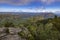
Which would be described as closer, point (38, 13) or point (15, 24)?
point (15, 24)

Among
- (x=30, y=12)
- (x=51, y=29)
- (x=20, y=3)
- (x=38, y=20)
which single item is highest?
(x=20, y=3)

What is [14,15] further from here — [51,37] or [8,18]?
[51,37]

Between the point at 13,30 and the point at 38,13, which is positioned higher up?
the point at 38,13

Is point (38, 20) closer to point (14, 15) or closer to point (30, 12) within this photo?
point (30, 12)

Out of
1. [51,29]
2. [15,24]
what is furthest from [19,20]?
[51,29]

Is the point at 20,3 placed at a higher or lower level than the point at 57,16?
higher

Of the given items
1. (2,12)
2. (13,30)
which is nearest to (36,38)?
(13,30)

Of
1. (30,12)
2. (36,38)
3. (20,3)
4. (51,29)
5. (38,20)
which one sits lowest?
(36,38)

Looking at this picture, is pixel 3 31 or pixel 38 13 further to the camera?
pixel 38 13
